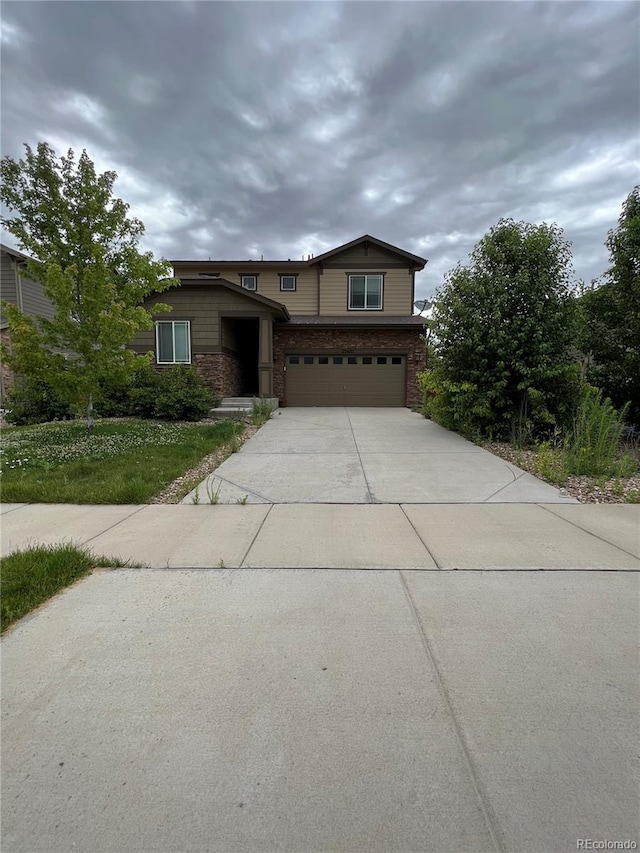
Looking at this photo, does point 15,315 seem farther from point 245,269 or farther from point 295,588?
point 245,269

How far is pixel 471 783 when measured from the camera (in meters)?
1.58

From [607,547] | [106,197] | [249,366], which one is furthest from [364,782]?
[249,366]

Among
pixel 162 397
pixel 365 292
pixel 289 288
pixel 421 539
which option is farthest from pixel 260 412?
pixel 421 539

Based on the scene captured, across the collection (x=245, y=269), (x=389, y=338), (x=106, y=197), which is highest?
(x=245, y=269)

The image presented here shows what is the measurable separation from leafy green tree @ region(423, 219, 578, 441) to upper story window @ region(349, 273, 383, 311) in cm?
863

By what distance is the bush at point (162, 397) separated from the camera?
462 inches

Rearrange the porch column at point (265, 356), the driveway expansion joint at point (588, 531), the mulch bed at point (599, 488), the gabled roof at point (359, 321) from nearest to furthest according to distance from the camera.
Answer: the driveway expansion joint at point (588, 531), the mulch bed at point (599, 488), the porch column at point (265, 356), the gabled roof at point (359, 321)

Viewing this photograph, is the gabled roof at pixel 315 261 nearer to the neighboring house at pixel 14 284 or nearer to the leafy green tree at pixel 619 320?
the neighboring house at pixel 14 284

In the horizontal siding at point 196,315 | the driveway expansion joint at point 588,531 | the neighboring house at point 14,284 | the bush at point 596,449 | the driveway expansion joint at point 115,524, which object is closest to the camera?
the driveway expansion joint at point 588,531

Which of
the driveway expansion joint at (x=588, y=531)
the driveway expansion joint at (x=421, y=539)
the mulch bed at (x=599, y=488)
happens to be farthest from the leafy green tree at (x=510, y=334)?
the driveway expansion joint at (x=421, y=539)

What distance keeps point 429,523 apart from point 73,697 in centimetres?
332

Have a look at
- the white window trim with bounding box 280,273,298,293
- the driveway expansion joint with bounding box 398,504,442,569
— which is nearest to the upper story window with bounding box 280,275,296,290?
the white window trim with bounding box 280,273,298,293

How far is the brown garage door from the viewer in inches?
643

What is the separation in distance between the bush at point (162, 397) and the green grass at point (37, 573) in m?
8.40
